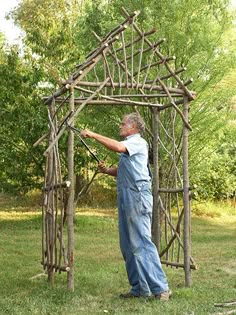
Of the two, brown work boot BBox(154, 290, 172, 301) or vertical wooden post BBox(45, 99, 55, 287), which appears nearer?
brown work boot BBox(154, 290, 172, 301)

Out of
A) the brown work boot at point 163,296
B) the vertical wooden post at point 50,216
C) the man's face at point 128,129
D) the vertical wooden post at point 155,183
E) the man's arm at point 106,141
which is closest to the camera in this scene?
the man's arm at point 106,141

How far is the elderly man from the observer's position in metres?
6.50

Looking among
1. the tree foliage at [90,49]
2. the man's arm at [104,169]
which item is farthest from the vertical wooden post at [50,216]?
the tree foliage at [90,49]

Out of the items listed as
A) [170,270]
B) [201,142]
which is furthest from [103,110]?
[170,270]

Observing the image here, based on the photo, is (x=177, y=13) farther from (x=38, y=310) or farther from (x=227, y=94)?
(x=38, y=310)

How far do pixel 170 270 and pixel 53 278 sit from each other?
2099 millimetres

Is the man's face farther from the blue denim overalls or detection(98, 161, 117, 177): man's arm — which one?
detection(98, 161, 117, 177): man's arm

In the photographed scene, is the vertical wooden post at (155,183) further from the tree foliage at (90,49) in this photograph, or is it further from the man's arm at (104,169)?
the tree foliage at (90,49)

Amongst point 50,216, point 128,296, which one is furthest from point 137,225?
point 50,216

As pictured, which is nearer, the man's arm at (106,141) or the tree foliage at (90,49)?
the man's arm at (106,141)

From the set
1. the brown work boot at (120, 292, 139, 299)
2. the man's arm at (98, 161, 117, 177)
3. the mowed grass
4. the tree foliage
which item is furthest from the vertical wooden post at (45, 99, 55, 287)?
the tree foliage

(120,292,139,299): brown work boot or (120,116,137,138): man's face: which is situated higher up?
(120,116,137,138): man's face

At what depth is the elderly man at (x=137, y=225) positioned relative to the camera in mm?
6496

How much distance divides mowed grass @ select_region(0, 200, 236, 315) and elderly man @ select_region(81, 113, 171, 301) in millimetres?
199
